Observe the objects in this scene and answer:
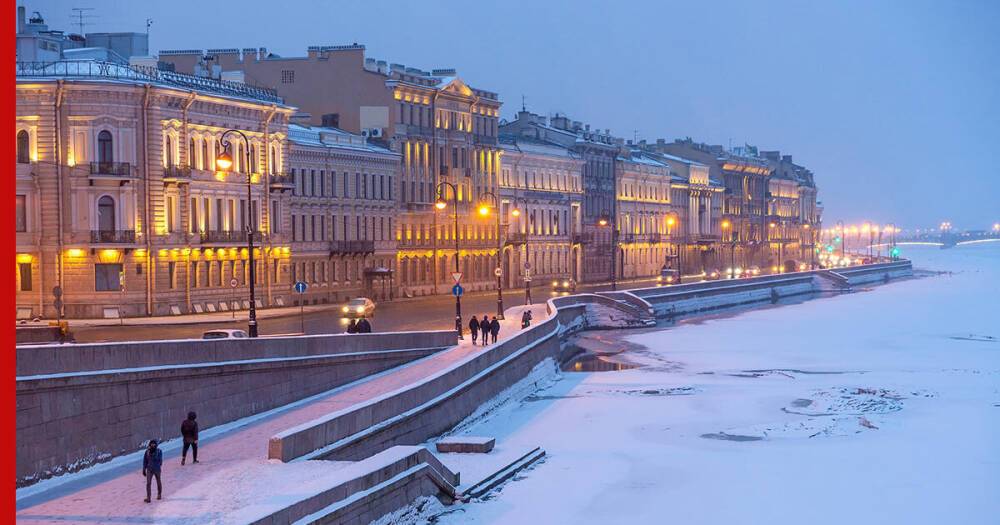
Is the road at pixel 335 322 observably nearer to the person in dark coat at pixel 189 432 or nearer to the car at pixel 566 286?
the car at pixel 566 286

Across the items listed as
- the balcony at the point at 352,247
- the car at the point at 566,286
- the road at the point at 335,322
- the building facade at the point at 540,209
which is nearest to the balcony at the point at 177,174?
the road at the point at 335,322

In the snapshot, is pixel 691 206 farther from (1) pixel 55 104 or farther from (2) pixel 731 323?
(1) pixel 55 104

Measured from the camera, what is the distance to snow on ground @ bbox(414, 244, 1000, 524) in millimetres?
27875

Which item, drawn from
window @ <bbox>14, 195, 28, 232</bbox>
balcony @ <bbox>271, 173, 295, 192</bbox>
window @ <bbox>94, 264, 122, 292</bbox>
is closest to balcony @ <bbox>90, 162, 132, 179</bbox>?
window @ <bbox>14, 195, 28, 232</bbox>

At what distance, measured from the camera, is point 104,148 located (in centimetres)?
5450

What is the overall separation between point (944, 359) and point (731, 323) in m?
26.3

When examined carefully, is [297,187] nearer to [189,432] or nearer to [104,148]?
[104,148]

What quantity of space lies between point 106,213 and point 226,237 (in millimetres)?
7411

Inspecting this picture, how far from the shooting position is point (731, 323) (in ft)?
285

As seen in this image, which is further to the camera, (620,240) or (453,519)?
(620,240)

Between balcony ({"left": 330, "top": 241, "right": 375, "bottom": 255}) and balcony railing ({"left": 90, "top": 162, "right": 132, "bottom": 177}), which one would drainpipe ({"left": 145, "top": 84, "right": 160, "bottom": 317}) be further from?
balcony ({"left": 330, "top": 241, "right": 375, "bottom": 255})

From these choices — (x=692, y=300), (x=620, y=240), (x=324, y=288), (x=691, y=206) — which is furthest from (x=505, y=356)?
(x=691, y=206)

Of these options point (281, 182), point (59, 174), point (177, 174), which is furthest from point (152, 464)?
point (281, 182)

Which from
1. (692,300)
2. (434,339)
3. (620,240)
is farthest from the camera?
(620,240)
